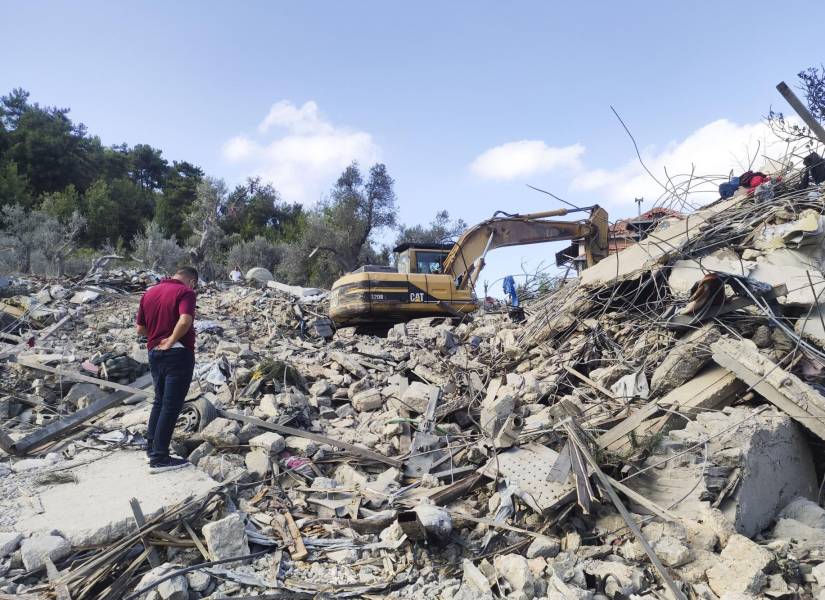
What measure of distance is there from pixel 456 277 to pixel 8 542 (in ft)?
30.0

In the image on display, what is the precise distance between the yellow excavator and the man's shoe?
660cm

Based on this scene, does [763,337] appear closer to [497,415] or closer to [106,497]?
[497,415]

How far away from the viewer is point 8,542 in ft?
9.89

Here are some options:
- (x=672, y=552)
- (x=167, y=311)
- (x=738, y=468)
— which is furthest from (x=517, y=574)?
(x=167, y=311)

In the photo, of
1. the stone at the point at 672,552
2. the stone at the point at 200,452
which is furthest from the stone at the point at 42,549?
the stone at the point at 672,552

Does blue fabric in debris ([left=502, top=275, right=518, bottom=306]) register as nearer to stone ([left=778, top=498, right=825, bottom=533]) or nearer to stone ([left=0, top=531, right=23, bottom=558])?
stone ([left=778, top=498, right=825, bottom=533])

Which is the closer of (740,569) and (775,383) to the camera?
(740,569)

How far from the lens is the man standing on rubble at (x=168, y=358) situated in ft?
13.4

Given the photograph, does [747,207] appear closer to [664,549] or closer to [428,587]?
[664,549]

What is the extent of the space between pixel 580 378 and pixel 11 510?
15.1ft

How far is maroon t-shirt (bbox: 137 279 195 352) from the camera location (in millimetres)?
4184

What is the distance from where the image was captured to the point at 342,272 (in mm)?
28453

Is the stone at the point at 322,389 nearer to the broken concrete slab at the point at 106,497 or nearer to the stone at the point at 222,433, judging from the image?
the stone at the point at 222,433

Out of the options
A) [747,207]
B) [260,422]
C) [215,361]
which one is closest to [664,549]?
[260,422]
